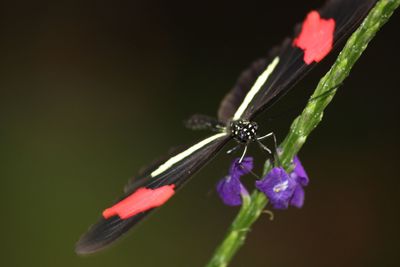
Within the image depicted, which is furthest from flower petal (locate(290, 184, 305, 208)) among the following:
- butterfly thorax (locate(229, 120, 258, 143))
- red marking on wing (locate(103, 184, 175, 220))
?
red marking on wing (locate(103, 184, 175, 220))

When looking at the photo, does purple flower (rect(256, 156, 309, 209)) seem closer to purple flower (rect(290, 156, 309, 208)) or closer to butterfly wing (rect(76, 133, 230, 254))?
purple flower (rect(290, 156, 309, 208))

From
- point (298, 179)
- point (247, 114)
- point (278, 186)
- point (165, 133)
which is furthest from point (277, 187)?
point (165, 133)

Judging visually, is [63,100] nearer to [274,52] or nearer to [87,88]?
[87,88]

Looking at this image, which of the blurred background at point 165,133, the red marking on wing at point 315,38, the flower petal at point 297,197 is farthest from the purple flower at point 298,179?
the blurred background at point 165,133

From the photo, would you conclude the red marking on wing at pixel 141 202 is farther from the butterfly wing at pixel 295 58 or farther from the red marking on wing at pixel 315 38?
the red marking on wing at pixel 315 38

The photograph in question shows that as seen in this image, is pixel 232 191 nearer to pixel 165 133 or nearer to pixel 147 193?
pixel 147 193
